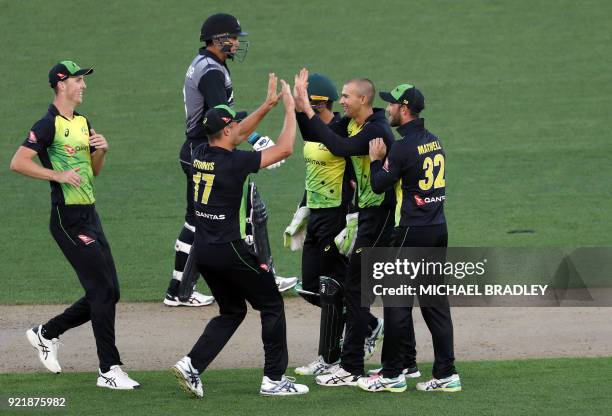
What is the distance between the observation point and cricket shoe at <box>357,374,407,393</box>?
8.61 meters

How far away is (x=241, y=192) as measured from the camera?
8.44 m

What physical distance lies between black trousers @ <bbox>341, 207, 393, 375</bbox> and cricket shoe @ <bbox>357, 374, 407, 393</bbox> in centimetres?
32

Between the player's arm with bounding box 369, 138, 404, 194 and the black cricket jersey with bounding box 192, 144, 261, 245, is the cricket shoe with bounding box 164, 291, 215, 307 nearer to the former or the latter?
the black cricket jersey with bounding box 192, 144, 261, 245

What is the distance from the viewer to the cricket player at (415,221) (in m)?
8.51

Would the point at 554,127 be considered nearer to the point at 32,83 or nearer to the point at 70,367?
the point at 32,83

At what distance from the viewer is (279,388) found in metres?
8.51

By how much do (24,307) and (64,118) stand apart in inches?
116

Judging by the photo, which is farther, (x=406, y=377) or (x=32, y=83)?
(x=32, y=83)

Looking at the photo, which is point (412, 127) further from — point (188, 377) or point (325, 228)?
point (188, 377)

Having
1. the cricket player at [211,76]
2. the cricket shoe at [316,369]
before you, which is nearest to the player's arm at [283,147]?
the cricket shoe at [316,369]

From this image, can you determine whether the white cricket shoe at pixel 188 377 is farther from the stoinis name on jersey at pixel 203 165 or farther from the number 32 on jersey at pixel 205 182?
the stoinis name on jersey at pixel 203 165

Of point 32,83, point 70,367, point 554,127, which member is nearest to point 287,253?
point 70,367

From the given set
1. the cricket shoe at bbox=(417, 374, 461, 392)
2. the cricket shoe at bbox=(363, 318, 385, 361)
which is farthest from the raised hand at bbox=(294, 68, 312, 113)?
the cricket shoe at bbox=(417, 374, 461, 392)

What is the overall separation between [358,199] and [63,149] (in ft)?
7.70
